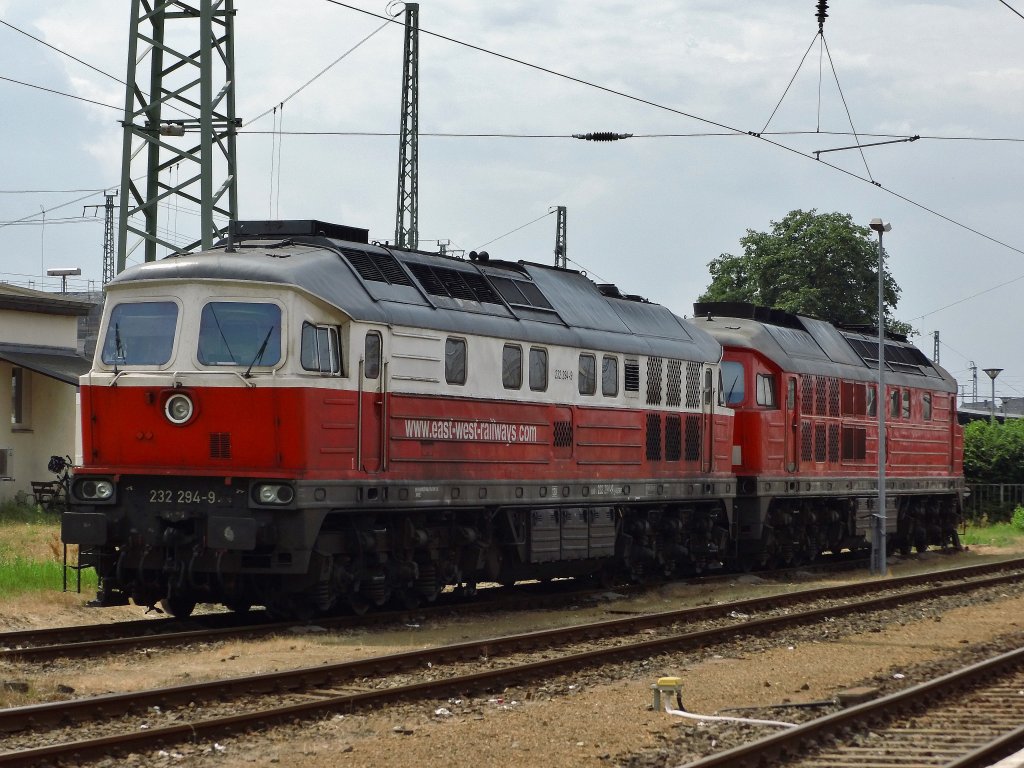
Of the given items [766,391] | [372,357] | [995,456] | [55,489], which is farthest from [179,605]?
[995,456]

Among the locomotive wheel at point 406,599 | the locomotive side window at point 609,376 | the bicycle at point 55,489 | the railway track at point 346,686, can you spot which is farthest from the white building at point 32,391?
the railway track at point 346,686

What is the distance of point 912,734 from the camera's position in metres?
11.8

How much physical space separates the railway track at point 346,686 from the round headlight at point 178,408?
4.14 metres

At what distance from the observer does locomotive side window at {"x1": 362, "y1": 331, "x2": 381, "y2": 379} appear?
17.0m

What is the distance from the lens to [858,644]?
686 inches

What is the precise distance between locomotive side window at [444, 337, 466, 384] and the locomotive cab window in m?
2.00

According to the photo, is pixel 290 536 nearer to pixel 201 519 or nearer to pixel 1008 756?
pixel 201 519

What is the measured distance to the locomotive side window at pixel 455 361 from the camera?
18.4m

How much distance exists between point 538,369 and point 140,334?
231 inches

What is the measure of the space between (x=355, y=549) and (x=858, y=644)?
6.12 m

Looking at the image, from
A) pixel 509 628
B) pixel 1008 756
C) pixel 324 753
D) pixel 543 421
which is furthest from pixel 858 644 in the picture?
pixel 324 753

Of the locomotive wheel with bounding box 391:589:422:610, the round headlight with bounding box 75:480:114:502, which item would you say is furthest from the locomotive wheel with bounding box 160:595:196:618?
the locomotive wheel with bounding box 391:589:422:610

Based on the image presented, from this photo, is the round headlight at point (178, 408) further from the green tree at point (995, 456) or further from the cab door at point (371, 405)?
the green tree at point (995, 456)

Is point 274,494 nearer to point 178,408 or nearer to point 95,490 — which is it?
point 178,408
